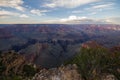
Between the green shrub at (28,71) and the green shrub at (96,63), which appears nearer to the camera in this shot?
the green shrub at (96,63)

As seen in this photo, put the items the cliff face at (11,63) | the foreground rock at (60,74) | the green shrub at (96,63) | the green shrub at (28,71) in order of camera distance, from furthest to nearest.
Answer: the green shrub at (28,71), the cliff face at (11,63), the green shrub at (96,63), the foreground rock at (60,74)

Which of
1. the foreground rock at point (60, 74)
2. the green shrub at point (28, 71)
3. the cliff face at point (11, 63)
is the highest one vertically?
the foreground rock at point (60, 74)

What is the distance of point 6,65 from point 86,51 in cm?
2426


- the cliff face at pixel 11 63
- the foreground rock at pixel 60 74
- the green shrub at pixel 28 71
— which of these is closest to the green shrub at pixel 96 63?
the foreground rock at pixel 60 74

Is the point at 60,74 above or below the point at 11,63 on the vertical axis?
above

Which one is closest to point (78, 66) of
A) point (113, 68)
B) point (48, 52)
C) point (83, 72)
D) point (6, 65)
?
point (83, 72)

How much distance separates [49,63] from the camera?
13138 centimetres

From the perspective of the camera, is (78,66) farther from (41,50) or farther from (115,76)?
(41,50)

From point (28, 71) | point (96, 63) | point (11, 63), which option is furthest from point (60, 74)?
point (11, 63)

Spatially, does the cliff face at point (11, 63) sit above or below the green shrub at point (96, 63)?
below

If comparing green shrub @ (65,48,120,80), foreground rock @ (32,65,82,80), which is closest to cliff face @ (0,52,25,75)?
foreground rock @ (32,65,82,80)

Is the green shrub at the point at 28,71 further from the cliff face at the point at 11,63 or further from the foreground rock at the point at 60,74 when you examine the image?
the foreground rock at the point at 60,74

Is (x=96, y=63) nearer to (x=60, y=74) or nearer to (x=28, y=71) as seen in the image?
(x=60, y=74)

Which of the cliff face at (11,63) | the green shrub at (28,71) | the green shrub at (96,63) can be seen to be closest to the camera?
the green shrub at (96,63)
